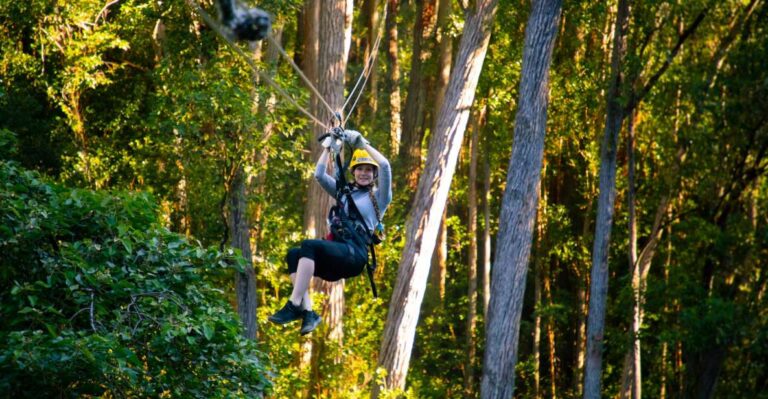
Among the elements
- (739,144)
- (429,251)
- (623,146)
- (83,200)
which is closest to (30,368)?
(83,200)

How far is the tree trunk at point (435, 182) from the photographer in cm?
1491

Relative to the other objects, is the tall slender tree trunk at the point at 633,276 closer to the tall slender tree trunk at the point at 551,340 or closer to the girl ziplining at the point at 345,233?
the tall slender tree trunk at the point at 551,340

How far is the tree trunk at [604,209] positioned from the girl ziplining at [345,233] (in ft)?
31.8

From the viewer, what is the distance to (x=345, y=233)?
820cm

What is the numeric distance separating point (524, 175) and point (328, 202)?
4163mm

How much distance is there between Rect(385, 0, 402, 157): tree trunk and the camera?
2308 cm

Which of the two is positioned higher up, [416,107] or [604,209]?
[416,107]

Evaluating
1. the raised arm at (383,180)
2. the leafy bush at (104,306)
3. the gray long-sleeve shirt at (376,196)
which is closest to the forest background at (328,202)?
the leafy bush at (104,306)

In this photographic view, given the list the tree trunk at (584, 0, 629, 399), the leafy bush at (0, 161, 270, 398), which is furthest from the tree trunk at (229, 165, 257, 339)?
the tree trunk at (584, 0, 629, 399)

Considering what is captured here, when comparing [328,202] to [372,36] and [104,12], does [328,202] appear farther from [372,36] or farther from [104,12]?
[372,36]

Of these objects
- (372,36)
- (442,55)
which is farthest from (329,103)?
(372,36)

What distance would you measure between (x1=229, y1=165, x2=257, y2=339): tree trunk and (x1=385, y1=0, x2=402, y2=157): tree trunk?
861 cm

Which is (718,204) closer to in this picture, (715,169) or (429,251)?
(715,169)

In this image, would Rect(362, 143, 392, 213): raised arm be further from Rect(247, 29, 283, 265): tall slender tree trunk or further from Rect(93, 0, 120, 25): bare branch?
Rect(93, 0, 120, 25): bare branch
